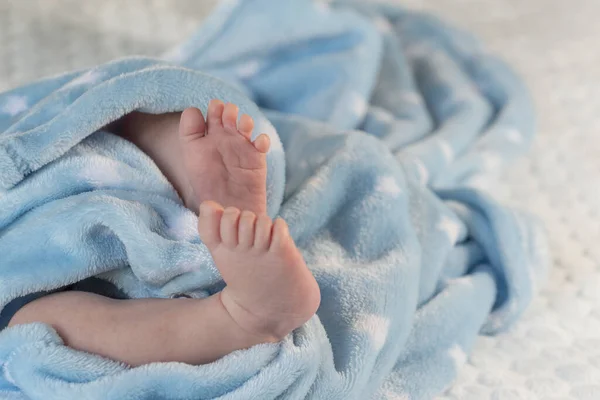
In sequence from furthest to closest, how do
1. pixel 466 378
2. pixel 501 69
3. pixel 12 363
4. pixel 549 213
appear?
1. pixel 501 69
2. pixel 549 213
3. pixel 466 378
4. pixel 12 363

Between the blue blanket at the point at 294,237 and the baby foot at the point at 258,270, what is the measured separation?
30mm

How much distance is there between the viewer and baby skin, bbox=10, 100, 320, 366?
1.75 ft

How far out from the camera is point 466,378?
0.74 meters

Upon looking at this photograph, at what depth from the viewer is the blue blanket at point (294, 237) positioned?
0.58 meters

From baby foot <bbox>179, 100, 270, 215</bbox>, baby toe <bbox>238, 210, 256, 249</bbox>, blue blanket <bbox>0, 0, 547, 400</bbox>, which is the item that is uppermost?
baby toe <bbox>238, 210, 256, 249</bbox>

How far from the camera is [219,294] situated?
0.59 meters

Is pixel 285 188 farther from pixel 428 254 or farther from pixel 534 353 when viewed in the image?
pixel 534 353

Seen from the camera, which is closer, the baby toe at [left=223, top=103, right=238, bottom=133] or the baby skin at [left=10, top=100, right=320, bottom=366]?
the baby skin at [left=10, top=100, right=320, bottom=366]

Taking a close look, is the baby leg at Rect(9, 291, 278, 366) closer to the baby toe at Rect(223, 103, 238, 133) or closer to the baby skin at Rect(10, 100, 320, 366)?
the baby skin at Rect(10, 100, 320, 366)

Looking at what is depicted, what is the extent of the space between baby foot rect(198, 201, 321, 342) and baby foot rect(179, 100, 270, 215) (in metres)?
0.10

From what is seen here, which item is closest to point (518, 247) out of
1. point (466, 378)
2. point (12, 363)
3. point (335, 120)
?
point (466, 378)

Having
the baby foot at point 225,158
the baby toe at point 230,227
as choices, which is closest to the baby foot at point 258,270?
the baby toe at point 230,227

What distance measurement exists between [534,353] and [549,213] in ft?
0.98

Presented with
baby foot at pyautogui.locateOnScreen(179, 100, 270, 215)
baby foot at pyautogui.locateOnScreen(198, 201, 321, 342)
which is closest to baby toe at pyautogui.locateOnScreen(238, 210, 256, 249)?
baby foot at pyautogui.locateOnScreen(198, 201, 321, 342)
